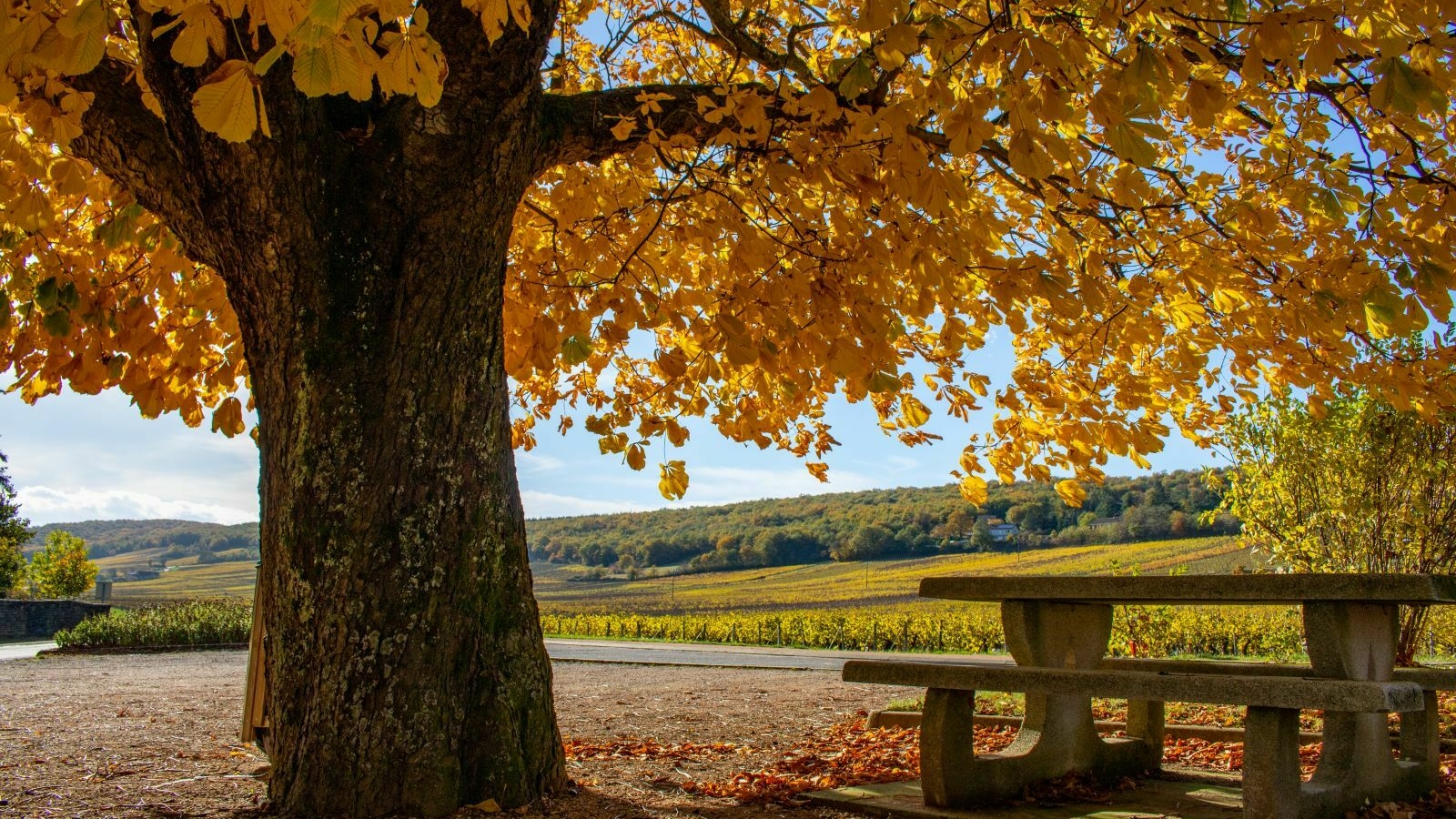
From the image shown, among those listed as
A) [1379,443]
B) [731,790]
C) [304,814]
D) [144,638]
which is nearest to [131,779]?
[304,814]

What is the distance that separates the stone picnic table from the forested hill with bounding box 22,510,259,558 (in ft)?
306

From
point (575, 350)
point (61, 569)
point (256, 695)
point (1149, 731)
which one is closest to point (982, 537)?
point (61, 569)

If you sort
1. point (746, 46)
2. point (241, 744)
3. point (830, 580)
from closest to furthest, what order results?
point (241, 744), point (746, 46), point (830, 580)

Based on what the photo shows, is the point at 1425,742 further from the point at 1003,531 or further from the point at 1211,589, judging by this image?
the point at 1003,531

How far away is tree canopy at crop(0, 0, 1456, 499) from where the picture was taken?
10.1ft

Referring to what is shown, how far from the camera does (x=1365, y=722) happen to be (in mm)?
3475

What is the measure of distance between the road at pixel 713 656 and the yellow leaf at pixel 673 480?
284 inches

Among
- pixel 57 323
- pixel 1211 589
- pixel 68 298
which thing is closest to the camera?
pixel 1211 589

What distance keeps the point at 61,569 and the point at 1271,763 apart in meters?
29.9

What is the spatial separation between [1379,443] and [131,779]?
33.6 ft

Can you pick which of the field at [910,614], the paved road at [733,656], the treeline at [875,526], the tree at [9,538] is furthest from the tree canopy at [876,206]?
the treeline at [875,526]

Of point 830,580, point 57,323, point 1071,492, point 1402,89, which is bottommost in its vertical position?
point 830,580

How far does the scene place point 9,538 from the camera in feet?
83.9

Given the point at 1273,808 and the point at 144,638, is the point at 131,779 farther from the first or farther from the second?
the point at 144,638
